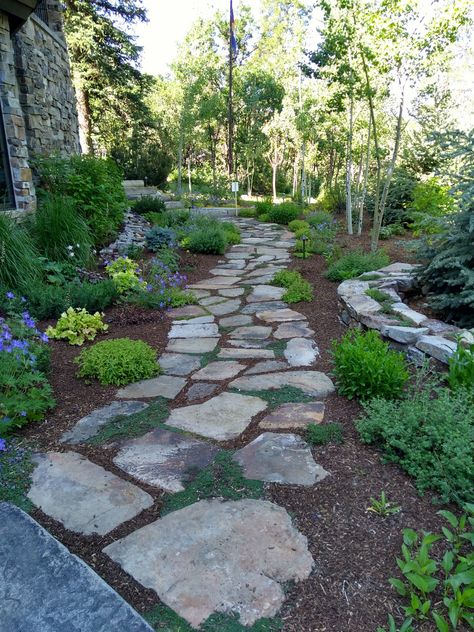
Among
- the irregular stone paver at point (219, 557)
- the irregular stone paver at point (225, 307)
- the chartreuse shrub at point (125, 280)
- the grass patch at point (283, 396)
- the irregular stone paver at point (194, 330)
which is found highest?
the chartreuse shrub at point (125, 280)

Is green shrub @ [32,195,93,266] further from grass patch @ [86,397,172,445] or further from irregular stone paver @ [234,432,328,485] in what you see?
irregular stone paver @ [234,432,328,485]

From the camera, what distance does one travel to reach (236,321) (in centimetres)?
435

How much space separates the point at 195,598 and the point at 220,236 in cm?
640

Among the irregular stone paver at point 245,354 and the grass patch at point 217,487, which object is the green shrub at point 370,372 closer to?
the irregular stone paver at point 245,354

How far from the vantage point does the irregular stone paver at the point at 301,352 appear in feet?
10.9

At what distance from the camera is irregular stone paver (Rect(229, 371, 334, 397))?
2865 millimetres

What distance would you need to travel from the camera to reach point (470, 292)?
3.25 metres

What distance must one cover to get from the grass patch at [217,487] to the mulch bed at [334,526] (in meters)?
0.06

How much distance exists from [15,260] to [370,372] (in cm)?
358

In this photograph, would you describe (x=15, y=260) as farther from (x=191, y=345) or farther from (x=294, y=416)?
(x=294, y=416)

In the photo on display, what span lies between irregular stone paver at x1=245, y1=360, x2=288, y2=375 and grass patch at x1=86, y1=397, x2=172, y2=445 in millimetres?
748

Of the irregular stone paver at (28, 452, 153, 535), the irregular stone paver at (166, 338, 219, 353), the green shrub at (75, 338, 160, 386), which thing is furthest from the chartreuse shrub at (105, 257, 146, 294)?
the irregular stone paver at (28, 452, 153, 535)

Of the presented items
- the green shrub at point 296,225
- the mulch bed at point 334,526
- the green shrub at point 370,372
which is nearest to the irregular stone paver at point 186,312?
the mulch bed at point 334,526

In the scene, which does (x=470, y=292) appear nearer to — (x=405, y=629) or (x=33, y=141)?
(x=405, y=629)
